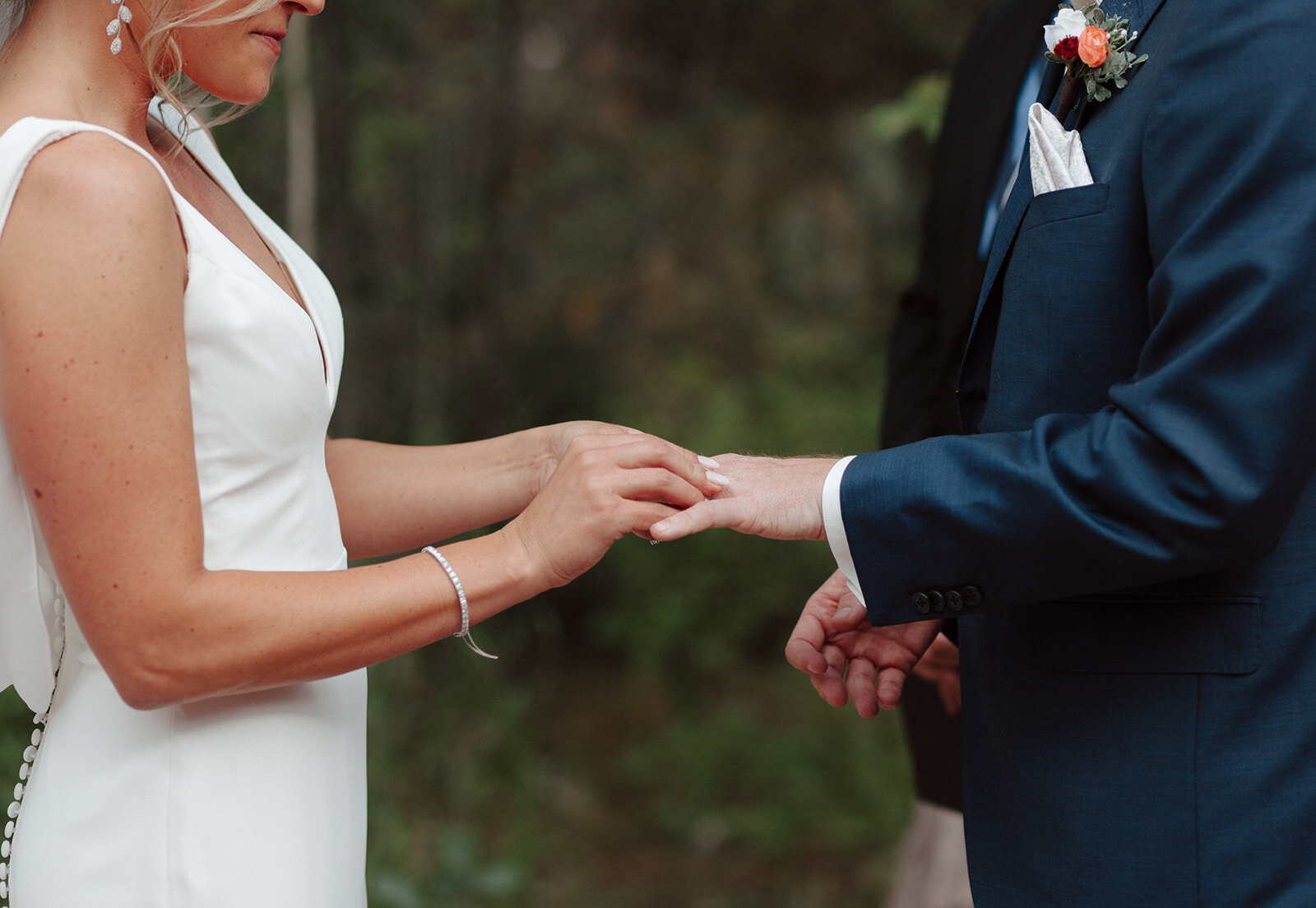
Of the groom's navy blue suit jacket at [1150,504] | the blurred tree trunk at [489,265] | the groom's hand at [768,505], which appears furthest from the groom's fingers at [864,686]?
the blurred tree trunk at [489,265]

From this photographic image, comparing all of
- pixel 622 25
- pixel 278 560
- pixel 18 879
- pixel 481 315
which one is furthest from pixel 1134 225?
pixel 622 25

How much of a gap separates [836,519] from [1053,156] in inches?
22.2

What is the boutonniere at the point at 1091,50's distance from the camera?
5.00 ft

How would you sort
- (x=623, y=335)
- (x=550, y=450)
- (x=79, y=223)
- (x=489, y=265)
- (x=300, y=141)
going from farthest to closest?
(x=623, y=335) < (x=489, y=265) < (x=300, y=141) < (x=550, y=450) < (x=79, y=223)

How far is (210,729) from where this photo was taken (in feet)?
5.04

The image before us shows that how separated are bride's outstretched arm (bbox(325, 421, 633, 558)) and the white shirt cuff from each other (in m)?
0.57

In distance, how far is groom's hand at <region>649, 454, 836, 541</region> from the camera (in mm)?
1644

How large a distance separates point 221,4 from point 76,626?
0.84 meters

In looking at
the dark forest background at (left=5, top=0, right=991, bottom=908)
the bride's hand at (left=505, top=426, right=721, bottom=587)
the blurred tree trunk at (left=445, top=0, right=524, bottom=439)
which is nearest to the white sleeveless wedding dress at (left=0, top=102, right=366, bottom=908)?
the bride's hand at (left=505, top=426, right=721, bottom=587)

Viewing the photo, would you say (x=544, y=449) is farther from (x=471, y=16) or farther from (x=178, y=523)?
(x=471, y=16)

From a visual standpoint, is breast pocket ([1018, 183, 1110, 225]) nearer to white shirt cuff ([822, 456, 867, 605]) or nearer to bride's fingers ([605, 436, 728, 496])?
white shirt cuff ([822, 456, 867, 605])

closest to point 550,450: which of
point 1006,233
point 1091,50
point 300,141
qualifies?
point 1006,233

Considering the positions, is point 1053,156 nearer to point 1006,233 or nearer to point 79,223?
point 1006,233

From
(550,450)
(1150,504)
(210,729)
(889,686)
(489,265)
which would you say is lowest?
(489,265)
